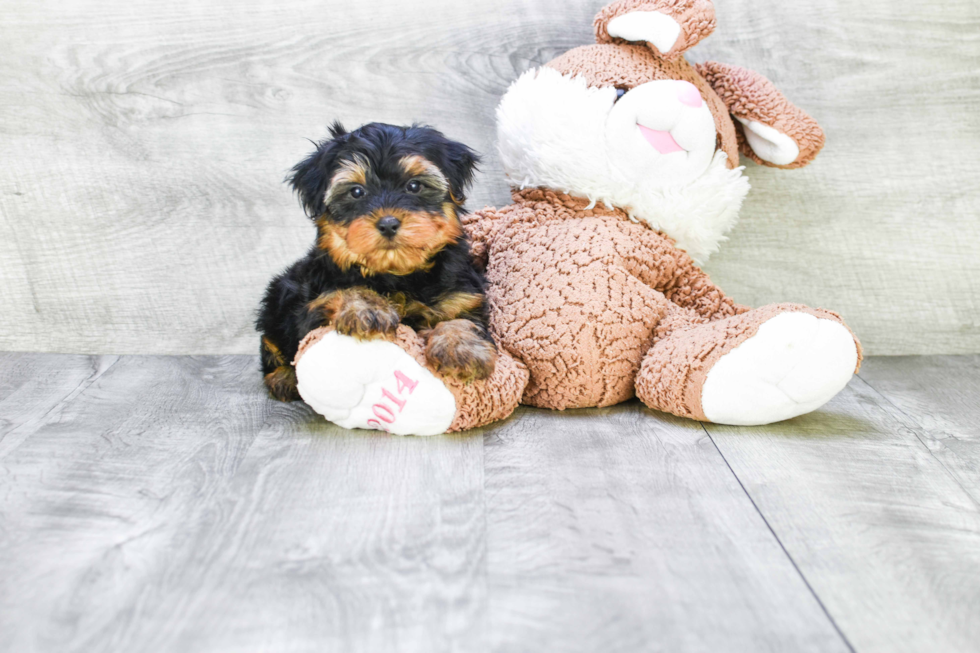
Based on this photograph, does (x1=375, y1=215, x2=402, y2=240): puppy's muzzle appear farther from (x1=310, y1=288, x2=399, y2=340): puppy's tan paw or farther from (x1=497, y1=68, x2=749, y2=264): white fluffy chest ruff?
(x1=497, y1=68, x2=749, y2=264): white fluffy chest ruff

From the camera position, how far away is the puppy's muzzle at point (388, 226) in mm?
1573

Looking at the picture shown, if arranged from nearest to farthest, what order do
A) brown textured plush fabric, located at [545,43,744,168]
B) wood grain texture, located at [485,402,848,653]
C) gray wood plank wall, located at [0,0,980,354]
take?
wood grain texture, located at [485,402,848,653]
brown textured plush fabric, located at [545,43,744,168]
gray wood plank wall, located at [0,0,980,354]

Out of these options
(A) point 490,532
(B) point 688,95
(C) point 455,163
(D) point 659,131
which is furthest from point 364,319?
(B) point 688,95

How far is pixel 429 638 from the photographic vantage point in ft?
3.56

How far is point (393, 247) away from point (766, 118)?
118 centimetres

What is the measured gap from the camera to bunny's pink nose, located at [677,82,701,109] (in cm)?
193

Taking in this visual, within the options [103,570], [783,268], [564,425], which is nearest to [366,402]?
[564,425]

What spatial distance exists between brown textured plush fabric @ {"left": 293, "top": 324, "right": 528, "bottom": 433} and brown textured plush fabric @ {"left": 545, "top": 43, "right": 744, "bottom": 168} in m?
0.79

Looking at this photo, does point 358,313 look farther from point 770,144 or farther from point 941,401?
point 941,401

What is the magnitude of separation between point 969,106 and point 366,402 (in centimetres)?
216

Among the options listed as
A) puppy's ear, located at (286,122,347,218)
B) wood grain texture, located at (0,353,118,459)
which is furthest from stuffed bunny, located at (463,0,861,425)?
wood grain texture, located at (0,353,118,459)

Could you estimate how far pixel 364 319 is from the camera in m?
1.63

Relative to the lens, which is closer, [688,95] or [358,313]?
[358,313]

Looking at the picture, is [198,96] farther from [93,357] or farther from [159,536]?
[159,536]
